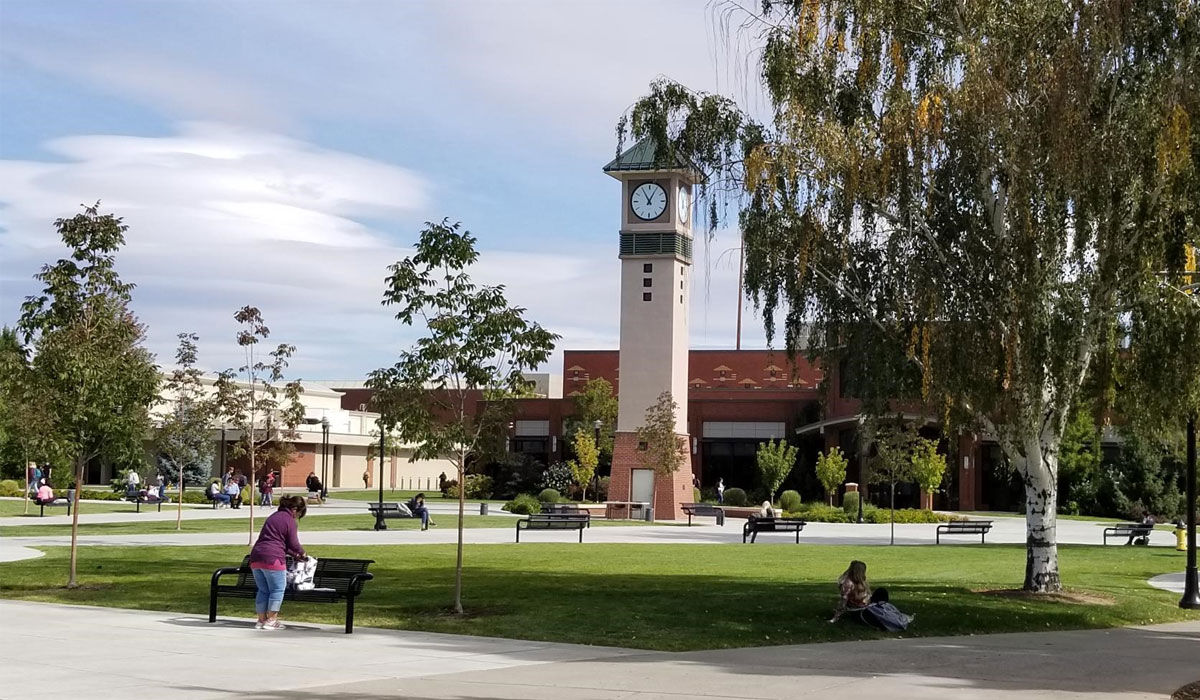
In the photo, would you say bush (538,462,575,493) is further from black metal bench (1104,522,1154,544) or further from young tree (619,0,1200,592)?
young tree (619,0,1200,592)

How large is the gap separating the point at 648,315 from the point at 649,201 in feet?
15.5

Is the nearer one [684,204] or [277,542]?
[277,542]

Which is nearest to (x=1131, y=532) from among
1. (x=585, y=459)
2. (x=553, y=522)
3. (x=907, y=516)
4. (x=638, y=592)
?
(x=907, y=516)

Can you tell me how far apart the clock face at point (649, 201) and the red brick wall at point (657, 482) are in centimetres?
917

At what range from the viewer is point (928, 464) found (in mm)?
52125

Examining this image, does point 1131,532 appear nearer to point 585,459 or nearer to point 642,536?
point 642,536

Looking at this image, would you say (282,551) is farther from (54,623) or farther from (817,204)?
(817,204)

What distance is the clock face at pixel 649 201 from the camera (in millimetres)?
53781

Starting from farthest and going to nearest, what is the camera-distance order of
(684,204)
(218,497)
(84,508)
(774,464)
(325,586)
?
(774,464)
(218,497)
(684,204)
(84,508)
(325,586)

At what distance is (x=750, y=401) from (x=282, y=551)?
6208 cm

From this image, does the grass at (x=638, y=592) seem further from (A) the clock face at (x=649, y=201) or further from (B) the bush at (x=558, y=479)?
(B) the bush at (x=558, y=479)

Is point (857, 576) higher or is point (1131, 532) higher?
point (857, 576)

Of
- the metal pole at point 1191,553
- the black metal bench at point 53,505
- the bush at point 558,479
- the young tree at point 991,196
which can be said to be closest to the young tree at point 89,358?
the young tree at point 991,196

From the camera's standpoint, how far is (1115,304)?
1839cm
